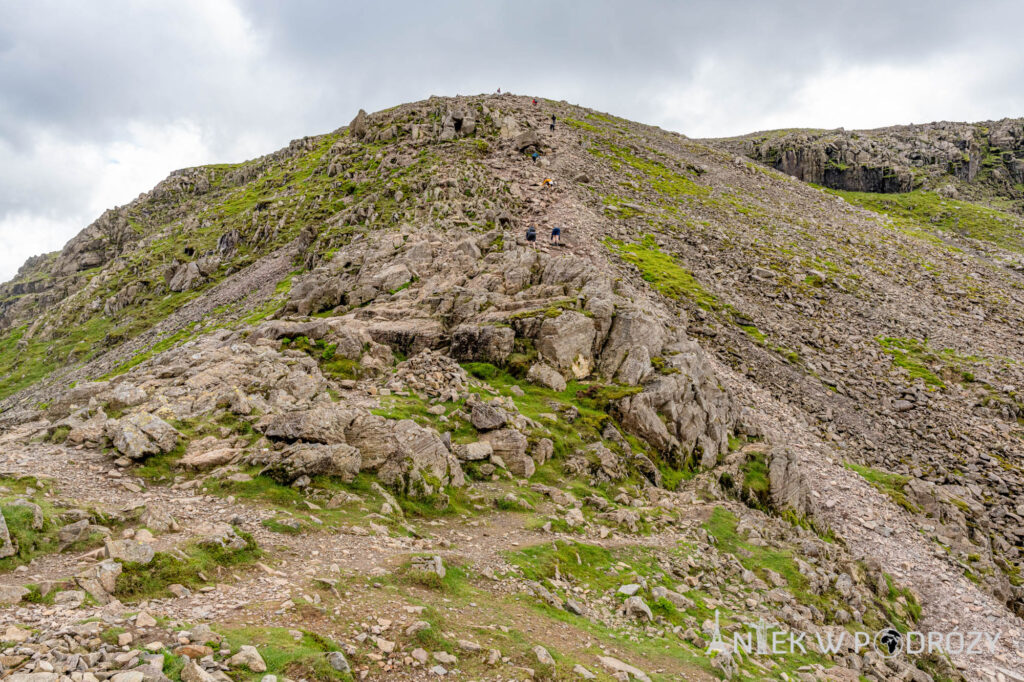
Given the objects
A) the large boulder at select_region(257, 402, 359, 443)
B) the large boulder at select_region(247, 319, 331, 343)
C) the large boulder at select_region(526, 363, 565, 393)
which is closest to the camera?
the large boulder at select_region(257, 402, 359, 443)

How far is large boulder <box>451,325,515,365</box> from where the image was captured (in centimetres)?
3181

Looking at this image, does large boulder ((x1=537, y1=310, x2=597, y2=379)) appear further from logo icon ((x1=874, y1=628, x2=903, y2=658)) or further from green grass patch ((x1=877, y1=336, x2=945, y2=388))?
green grass patch ((x1=877, y1=336, x2=945, y2=388))

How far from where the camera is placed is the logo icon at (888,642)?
65.4ft

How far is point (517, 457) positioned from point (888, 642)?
18087 mm

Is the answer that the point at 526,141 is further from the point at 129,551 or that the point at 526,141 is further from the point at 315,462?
the point at 129,551

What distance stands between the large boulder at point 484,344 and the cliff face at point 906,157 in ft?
441

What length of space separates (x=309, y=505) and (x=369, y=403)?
7649 millimetres

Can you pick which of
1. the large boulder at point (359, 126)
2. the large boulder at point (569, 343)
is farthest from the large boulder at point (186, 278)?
the large boulder at point (569, 343)

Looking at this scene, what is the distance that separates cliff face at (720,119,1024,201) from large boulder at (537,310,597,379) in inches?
5126

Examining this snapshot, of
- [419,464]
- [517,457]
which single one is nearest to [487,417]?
[517,457]

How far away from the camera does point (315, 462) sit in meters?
19.0

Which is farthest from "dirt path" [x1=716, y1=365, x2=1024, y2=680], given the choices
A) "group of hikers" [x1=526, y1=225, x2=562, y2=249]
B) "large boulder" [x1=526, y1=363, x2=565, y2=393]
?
"group of hikers" [x1=526, y1=225, x2=562, y2=249]

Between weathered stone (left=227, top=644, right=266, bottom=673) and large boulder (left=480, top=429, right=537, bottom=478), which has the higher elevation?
weathered stone (left=227, top=644, right=266, bottom=673)

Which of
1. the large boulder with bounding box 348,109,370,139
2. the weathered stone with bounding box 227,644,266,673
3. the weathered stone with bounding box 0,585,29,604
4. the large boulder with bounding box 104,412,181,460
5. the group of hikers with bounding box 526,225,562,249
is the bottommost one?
the weathered stone with bounding box 227,644,266,673
